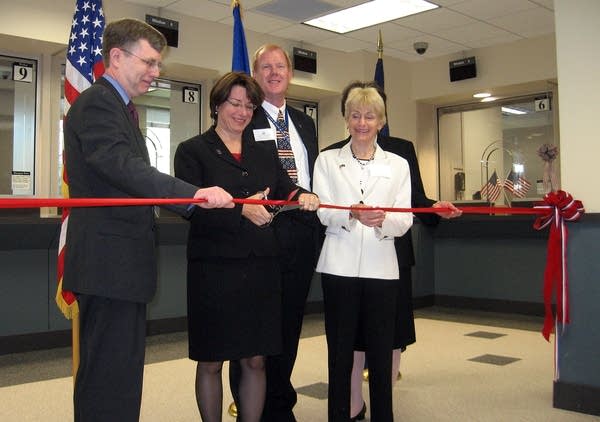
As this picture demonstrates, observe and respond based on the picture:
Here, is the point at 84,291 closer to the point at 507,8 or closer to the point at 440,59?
the point at 507,8

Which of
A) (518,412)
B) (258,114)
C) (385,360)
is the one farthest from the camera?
(518,412)

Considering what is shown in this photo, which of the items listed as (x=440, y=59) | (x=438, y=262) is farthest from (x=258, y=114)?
(x=440, y=59)

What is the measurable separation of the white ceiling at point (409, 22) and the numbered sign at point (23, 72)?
1.36 meters

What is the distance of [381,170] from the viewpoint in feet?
8.23

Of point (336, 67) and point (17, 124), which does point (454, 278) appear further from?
point (17, 124)

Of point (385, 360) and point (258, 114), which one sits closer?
point (385, 360)

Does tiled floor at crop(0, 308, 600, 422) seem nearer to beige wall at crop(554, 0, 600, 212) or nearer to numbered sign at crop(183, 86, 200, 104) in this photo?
beige wall at crop(554, 0, 600, 212)

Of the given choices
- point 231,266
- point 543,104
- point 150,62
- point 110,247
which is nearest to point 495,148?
point 543,104

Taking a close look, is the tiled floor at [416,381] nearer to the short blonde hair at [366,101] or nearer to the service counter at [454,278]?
the service counter at [454,278]

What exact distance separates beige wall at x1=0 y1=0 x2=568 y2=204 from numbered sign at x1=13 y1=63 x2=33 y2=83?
171 millimetres

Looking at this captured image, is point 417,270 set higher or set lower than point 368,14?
lower

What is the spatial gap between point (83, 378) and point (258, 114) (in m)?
1.37

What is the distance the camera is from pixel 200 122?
7.83 metres

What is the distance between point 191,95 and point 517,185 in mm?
5024
